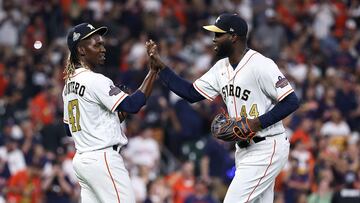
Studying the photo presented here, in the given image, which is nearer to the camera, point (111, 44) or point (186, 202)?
point (186, 202)

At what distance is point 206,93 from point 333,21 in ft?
37.3

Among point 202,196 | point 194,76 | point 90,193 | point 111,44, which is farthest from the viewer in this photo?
point 111,44

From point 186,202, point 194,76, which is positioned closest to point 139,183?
point 186,202

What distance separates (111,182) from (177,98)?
8.59m

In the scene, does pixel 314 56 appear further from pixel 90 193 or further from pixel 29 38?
pixel 90 193

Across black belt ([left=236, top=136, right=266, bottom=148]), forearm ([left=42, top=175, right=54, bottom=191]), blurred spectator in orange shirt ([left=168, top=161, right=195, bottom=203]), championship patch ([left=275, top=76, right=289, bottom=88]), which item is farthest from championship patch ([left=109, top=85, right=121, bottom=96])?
forearm ([left=42, top=175, right=54, bottom=191])

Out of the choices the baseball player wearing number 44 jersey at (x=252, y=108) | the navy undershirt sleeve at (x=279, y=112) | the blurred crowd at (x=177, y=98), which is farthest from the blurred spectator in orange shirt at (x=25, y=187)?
the navy undershirt sleeve at (x=279, y=112)

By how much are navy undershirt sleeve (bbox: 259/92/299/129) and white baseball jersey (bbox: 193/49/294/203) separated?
52mm

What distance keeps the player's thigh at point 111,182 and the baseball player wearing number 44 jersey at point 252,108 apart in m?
0.84

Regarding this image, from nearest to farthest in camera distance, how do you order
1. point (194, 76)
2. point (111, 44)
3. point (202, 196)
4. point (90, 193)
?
point (90, 193) → point (202, 196) → point (194, 76) → point (111, 44)

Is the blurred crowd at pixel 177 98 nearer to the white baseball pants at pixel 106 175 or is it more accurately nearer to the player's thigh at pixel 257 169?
the player's thigh at pixel 257 169

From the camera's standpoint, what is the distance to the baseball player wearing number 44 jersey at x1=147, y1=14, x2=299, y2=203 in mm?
8297

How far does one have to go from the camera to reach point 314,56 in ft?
61.2

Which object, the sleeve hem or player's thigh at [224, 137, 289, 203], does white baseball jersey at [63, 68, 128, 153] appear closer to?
the sleeve hem
